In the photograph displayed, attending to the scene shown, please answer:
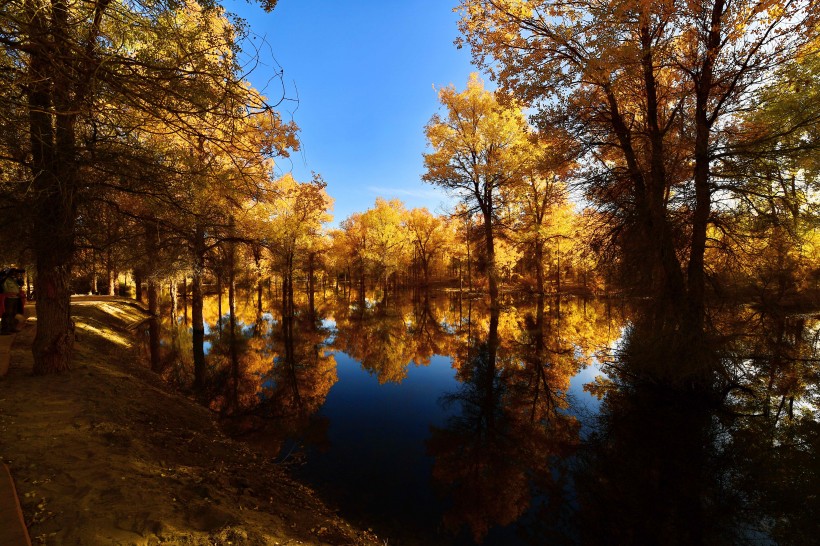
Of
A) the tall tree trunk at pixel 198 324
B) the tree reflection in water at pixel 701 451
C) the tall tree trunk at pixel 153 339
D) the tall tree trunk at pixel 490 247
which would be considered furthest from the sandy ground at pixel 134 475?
the tall tree trunk at pixel 490 247

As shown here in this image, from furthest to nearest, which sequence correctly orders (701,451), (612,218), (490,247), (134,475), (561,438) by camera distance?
(490,247) < (612,218) < (561,438) < (701,451) < (134,475)

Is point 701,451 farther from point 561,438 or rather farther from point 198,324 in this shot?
point 198,324

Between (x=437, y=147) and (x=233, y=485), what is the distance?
22.3m

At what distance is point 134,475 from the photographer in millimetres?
3871

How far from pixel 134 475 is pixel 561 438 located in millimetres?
6910

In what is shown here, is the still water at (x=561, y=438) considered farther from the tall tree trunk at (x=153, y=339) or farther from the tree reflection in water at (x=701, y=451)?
the tall tree trunk at (x=153, y=339)

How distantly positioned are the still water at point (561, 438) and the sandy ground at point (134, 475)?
3.54ft

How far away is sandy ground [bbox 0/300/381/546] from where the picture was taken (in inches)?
120

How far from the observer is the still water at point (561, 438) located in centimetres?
467

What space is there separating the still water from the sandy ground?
1080 millimetres

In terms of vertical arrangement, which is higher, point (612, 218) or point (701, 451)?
point (612, 218)

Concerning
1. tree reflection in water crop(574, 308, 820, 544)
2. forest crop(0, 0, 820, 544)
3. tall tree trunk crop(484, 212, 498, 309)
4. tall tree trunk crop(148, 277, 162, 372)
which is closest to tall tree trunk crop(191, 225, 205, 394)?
forest crop(0, 0, 820, 544)

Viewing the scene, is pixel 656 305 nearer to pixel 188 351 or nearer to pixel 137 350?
pixel 188 351

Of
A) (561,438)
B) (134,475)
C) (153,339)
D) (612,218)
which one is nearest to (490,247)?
(612,218)
